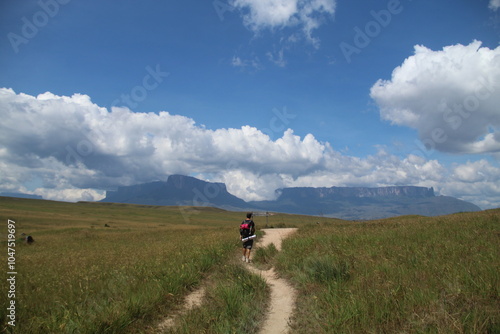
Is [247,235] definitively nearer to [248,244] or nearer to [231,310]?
[248,244]

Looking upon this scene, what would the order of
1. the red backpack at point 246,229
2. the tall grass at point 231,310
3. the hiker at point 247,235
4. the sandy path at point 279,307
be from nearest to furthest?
the tall grass at point 231,310 < the sandy path at point 279,307 < the hiker at point 247,235 < the red backpack at point 246,229

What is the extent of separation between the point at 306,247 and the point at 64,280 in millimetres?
9423

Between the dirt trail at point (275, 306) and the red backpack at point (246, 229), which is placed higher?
the red backpack at point (246, 229)

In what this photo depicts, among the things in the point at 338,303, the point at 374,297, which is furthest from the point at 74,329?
the point at 374,297

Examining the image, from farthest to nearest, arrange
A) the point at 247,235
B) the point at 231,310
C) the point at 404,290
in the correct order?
the point at 247,235 < the point at 231,310 < the point at 404,290

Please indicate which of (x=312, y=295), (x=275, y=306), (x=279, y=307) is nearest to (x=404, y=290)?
(x=312, y=295)

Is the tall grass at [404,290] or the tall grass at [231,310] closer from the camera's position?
the tall grass at [404,290]

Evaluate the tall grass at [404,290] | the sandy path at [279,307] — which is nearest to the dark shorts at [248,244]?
the sandy path at [279,307]

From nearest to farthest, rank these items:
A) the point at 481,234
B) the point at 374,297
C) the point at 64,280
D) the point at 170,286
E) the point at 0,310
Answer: the point at 374,297 → the point at 0,310 → the point at 170,286 → the point at 64,280 → the point at 481,234

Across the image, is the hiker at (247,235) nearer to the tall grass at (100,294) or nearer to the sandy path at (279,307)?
the tall grass at (100,294)

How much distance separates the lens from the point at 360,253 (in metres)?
9.84

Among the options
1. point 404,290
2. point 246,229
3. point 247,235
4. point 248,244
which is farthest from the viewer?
point 246,229

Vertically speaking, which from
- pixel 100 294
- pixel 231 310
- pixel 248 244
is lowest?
pixel 100 294

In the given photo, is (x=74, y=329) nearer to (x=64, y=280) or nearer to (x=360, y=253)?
(x=64, y=280)
